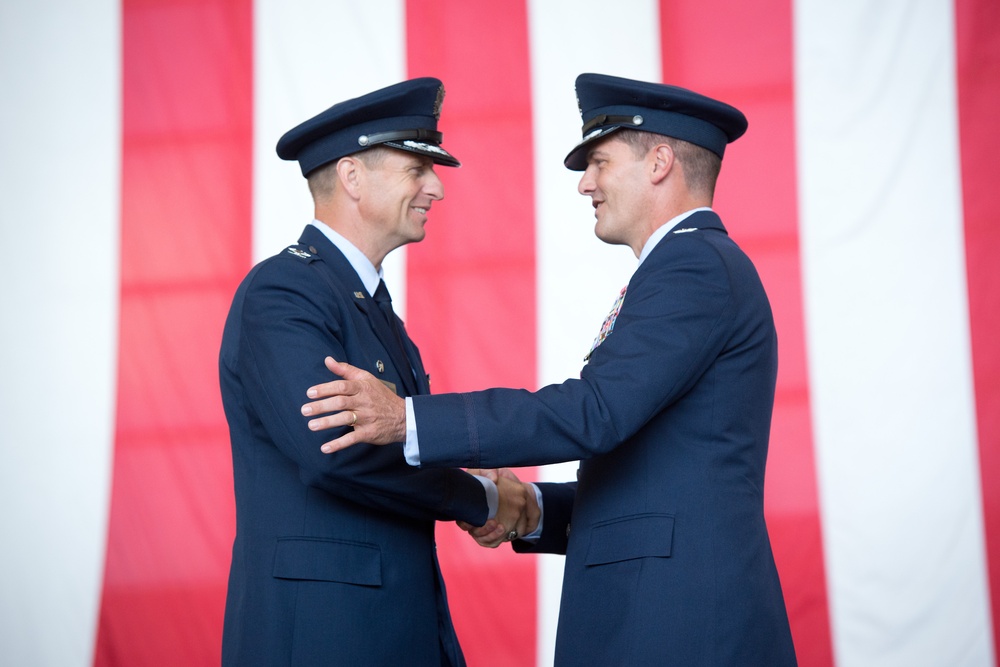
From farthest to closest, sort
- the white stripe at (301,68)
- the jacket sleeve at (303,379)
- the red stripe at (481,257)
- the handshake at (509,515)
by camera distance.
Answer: the white stripe at (301,68), the red stripe at (481,257), the handshake at (509,515), the jacket sleeve at (303,379)

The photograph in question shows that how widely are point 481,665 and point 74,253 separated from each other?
188 centimetres

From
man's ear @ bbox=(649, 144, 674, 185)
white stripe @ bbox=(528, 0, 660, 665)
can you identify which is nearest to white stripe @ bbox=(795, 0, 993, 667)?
white stripe @ bbox=(528, 0, 660, 665)

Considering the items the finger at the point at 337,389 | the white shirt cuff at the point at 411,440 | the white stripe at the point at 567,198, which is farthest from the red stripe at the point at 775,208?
the finger at the point at 337,389

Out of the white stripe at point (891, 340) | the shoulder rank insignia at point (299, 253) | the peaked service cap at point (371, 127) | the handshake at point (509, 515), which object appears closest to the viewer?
the shoulder rank insignia at point (299, 253)

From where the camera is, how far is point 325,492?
1812 mm

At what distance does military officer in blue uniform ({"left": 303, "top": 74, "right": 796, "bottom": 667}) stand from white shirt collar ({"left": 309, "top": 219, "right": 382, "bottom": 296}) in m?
0.44

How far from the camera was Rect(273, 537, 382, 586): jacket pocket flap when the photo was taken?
1766mm

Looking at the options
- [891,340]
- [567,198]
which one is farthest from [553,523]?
[891,340]

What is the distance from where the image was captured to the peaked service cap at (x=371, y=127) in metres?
2.05

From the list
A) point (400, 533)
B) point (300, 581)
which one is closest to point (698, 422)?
point (400, 533)

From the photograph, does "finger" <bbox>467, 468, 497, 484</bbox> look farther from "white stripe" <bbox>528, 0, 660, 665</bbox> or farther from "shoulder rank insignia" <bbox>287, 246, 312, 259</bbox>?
"white stripe" <bbox>528, 0, 660, 665</bbox>

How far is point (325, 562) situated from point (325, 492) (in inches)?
4.9

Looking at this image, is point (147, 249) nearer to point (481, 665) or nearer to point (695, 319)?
point (481, 665)

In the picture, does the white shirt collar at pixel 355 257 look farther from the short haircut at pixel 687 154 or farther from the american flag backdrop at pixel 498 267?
the american flag backdrop at pixel 498 267
